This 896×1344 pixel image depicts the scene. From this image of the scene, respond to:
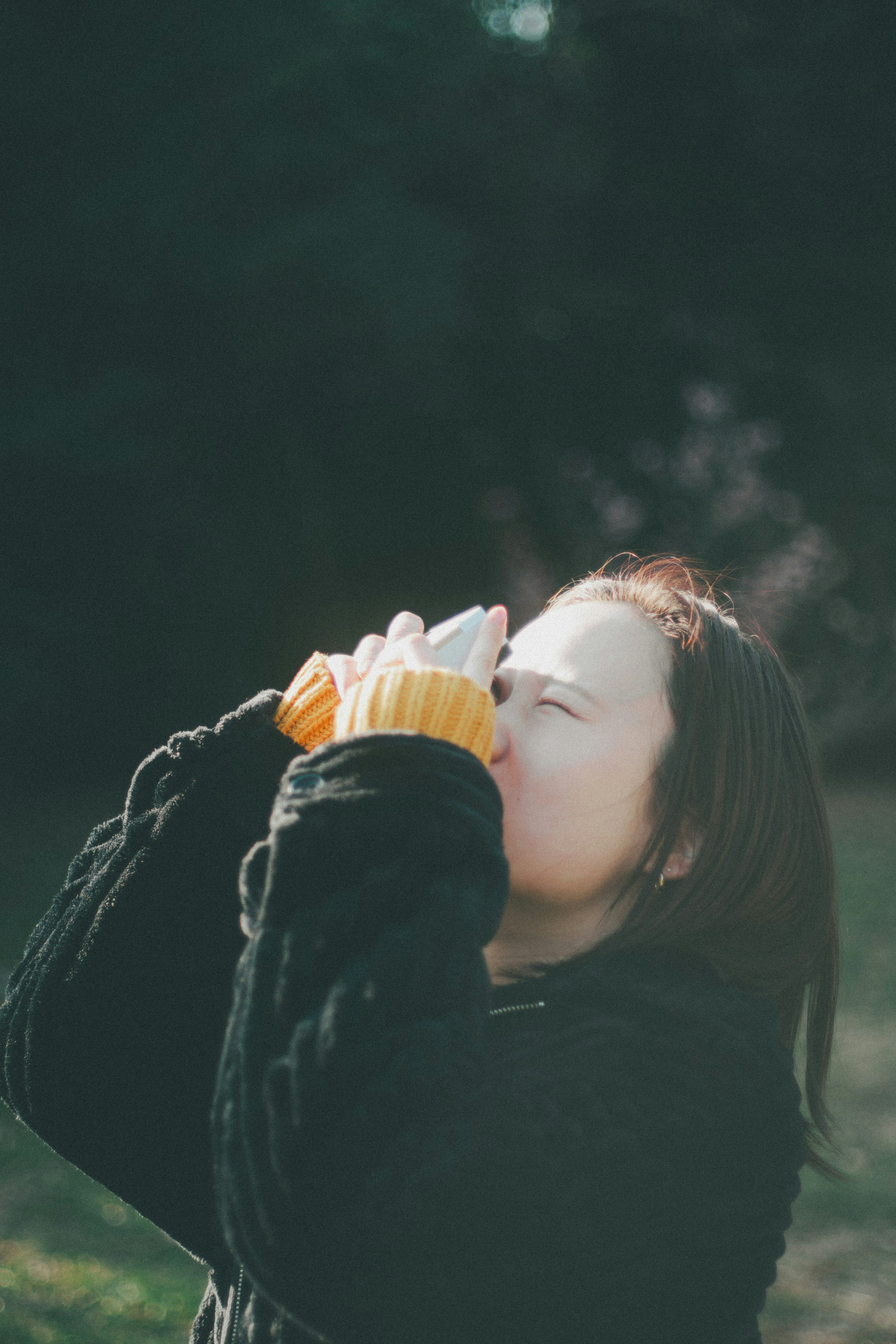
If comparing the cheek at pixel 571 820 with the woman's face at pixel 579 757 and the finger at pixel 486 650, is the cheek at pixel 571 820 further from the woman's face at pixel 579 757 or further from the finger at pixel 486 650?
the finger at pixel 486 650

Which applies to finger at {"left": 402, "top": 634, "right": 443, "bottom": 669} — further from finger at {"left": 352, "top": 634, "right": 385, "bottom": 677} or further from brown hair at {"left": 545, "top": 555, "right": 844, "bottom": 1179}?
brown hair at {"left": 545, "top": 555, "right": 844, "bottom": 1179}

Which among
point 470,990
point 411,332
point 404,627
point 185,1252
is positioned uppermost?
point 411,332

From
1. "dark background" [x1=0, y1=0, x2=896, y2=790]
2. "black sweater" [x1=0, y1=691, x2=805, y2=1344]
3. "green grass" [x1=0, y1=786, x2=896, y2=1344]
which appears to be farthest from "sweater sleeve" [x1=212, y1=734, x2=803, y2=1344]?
"dark background" [x1=0, y1=0, x2=896, y2=790]

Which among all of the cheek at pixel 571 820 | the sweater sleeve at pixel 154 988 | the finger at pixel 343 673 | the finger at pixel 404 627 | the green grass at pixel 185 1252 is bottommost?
the green grass at pixel 185 1252

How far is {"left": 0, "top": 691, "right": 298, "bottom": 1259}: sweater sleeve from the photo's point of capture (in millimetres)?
1288

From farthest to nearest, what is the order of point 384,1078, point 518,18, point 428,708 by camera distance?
point 518,18 < point 428,708 < point 384,1078

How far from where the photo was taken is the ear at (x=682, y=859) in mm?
1402

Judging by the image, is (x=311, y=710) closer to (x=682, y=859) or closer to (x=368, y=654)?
(x=368, y=654)

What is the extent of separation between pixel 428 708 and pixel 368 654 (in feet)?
0.99

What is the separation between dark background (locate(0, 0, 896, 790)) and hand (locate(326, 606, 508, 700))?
5874 millimetres

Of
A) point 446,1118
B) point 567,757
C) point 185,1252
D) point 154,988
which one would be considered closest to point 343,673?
point 567,757

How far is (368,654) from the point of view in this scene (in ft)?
4.67

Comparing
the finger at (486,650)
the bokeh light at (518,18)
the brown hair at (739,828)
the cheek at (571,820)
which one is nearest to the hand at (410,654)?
the finger at (486,650)

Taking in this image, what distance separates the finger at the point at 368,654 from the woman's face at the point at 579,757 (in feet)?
0.58
